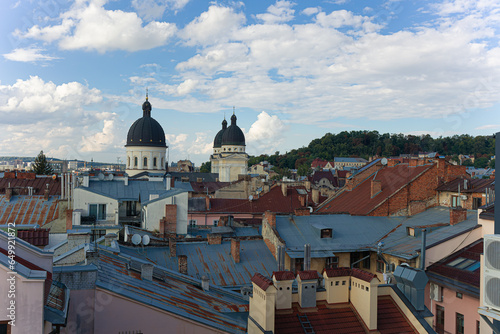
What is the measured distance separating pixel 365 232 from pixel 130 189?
20.8 m

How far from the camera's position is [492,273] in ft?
26.9

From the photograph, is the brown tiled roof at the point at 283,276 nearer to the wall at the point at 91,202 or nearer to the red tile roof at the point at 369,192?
the red tile roof at the point at 369,192

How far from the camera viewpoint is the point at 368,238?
1046 inches

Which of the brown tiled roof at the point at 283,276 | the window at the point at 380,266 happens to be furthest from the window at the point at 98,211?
the brown tiled roof at the point at 283,276

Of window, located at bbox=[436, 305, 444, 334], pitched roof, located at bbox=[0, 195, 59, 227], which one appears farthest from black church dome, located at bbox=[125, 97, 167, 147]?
window, located at bbox=[436, 305, 444, 334]

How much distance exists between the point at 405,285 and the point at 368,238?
14646 mm

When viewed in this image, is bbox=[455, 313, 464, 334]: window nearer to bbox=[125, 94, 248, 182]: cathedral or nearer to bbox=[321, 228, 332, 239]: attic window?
bbox=[321, 228, 332, 239]: attic window

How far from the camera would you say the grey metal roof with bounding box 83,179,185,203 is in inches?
1374

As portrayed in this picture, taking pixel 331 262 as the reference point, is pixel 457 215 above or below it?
above

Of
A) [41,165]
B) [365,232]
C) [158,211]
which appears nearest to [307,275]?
[365,232]

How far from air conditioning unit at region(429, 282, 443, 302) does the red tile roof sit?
33.3ft

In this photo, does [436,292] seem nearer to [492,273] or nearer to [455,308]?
[455,308]

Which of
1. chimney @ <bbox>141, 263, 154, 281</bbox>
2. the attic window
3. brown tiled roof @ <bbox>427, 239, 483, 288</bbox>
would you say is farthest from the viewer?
the attic window

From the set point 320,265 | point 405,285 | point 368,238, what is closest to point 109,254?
point 405,285
